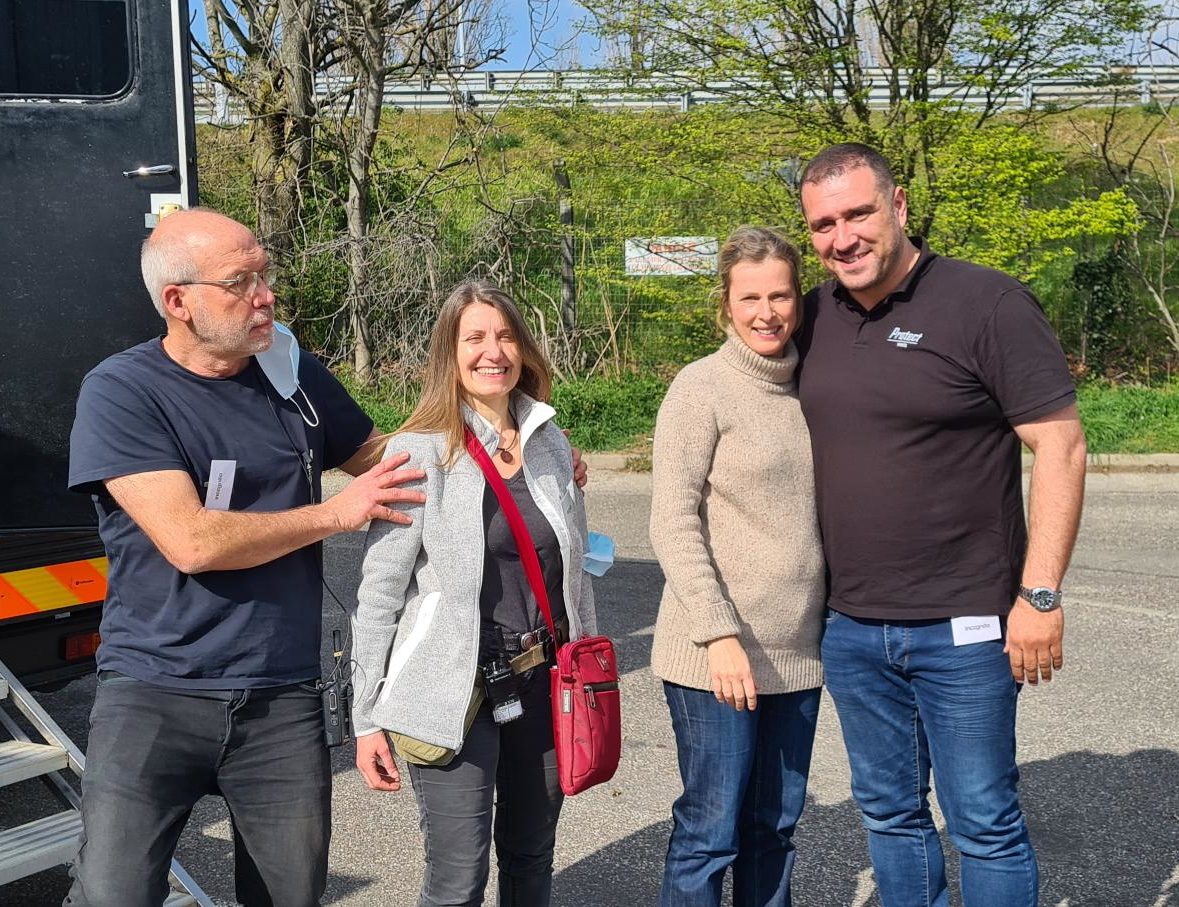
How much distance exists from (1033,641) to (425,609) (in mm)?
1358

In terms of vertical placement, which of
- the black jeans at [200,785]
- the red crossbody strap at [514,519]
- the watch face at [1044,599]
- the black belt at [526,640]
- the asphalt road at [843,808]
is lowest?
the asphalt road at [843,808]

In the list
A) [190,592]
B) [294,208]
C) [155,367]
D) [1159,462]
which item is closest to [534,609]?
[190,592]

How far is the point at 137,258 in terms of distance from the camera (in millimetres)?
4340

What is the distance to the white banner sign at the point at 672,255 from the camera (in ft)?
40.8

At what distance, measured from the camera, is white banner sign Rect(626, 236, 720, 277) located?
40.8 ft

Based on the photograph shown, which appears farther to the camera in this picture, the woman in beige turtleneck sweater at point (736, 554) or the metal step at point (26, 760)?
the metal step at point (26, 760)

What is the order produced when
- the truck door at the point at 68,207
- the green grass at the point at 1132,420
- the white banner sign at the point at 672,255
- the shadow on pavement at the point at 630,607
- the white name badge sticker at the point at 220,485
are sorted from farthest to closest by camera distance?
the white banner sign at the point at 672,255 → the green grass at the point at 1132,420 → the shadow on pavement at the point at 630,607 → the truck door at the point at 68,207 → the white name badge sticker at the point at 220,485

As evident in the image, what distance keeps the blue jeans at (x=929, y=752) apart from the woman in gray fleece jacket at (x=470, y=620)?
72cm

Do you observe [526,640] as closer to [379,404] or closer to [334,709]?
[334,709]

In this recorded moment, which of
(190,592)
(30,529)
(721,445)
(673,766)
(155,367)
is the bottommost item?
(673,766)

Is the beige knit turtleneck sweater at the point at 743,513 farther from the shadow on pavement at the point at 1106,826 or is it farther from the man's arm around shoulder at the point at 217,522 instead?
the shadow on pavement at the point at 1106,826

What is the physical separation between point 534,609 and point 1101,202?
395 inches

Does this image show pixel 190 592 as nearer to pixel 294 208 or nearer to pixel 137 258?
pixel 137 258

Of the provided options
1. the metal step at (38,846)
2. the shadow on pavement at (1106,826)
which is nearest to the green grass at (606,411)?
the shadow on pavement at (1106,826)
